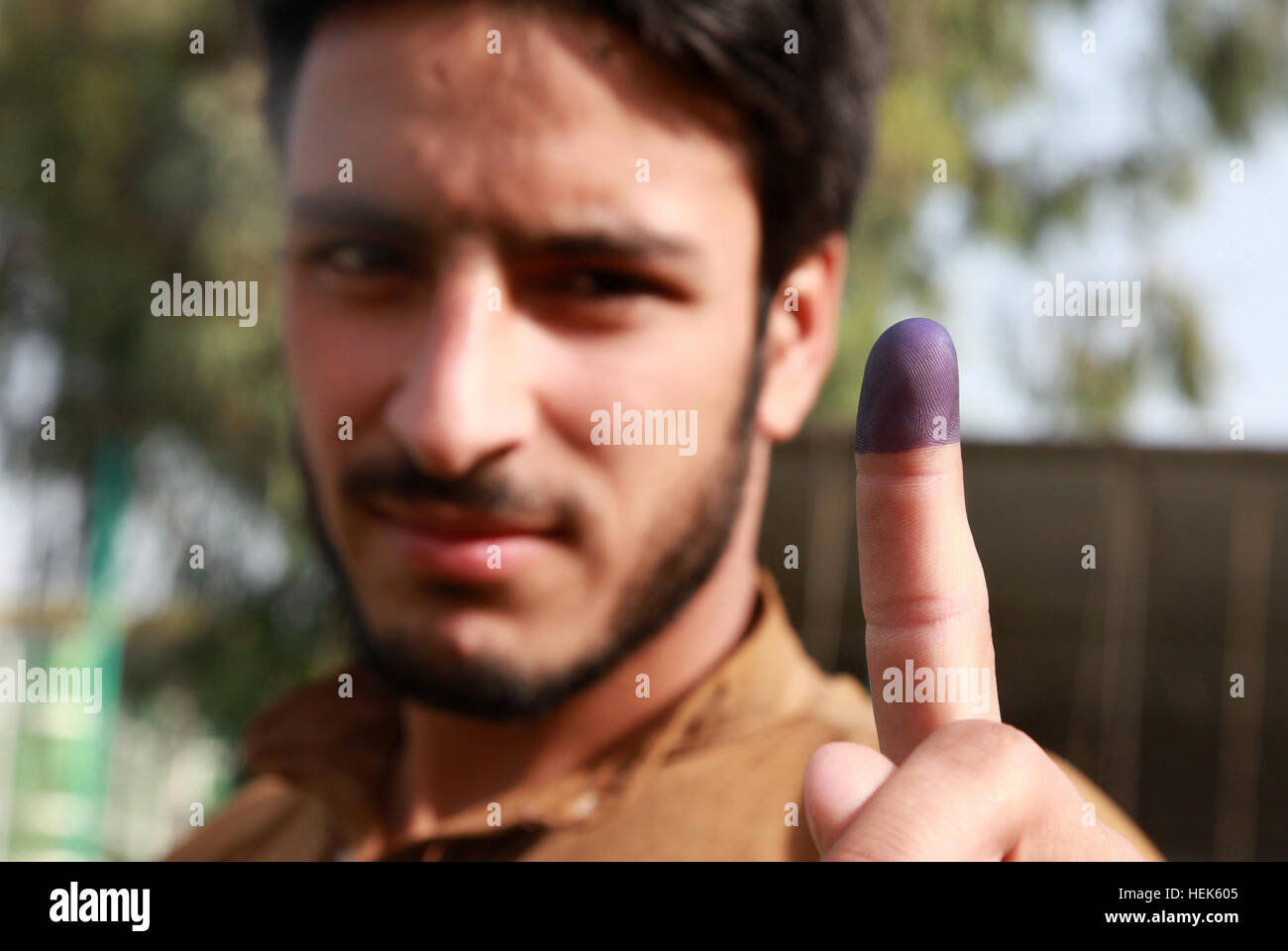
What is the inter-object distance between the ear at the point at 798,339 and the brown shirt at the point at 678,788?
0.21 meters

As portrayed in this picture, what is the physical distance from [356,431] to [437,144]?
0.94 feet

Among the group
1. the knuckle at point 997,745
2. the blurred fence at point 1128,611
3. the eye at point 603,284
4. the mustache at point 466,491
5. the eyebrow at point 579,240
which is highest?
the eyebrow at point 579,240

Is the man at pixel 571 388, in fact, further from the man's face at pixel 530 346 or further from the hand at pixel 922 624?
the hand at pixel 922 624

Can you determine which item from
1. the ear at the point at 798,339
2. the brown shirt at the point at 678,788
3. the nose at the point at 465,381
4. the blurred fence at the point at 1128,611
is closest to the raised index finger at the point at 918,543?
the brown shirt at the point at 678,788

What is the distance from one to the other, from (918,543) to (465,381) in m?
0.58

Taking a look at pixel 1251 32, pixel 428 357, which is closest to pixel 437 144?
pixel 428 357

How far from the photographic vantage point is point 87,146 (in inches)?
161

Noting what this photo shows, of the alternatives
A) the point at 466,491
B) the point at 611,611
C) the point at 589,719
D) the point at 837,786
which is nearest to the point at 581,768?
the point at 589,719

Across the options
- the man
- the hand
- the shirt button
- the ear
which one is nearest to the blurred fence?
the ear

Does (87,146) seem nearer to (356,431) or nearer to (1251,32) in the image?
(356,431)

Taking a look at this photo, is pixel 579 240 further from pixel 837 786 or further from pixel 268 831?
pixel 268 831

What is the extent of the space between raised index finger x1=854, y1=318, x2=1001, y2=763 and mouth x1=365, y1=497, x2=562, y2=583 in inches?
22.3

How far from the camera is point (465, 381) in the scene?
3.45 ft

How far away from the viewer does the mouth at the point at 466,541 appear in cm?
108
